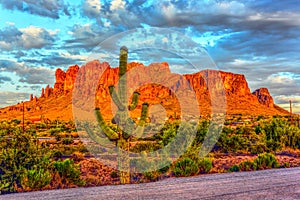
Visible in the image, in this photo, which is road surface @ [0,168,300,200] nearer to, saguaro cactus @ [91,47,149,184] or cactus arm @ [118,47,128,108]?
saguaro cactus @ [91,47,149,184]

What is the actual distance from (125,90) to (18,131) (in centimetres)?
382

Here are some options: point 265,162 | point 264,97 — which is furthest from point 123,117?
point 264,97

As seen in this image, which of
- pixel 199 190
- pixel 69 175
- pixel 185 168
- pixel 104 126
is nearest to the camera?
pixel 199 190

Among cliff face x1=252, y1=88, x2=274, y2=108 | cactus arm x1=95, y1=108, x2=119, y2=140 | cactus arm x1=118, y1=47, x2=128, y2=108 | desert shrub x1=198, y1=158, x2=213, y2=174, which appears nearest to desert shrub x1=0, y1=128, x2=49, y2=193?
cactus arm x1=95, y1=108, x2=119, y2=140

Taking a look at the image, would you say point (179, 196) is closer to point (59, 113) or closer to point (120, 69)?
point (120, 69)

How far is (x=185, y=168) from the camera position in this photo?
13.5 meters

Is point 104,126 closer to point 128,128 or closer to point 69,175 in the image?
point 128,128

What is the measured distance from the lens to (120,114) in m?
13.9

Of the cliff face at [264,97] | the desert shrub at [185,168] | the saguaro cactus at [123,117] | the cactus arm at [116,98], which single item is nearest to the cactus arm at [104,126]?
the saguaro cactus at [123,117]

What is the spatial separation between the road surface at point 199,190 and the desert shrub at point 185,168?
4.23ft

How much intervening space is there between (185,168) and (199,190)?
3634 mm

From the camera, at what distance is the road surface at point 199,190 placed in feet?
30.2

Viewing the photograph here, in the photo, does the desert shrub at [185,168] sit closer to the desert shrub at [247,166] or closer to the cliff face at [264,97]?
the desert shrub at [247,166]

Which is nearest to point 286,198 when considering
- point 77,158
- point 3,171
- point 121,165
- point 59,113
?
point 121,165
